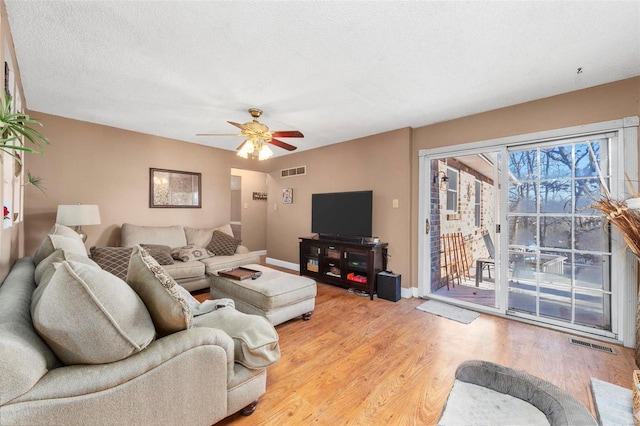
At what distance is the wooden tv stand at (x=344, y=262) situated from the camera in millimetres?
3654

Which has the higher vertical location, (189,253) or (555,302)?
(189,253)

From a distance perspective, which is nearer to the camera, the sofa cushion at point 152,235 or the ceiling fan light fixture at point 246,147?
the ceiling fan light fixture at point 246,147

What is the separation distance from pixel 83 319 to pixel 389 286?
3.15m

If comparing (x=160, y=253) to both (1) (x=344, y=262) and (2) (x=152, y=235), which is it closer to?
(2) (x=152, y=235)

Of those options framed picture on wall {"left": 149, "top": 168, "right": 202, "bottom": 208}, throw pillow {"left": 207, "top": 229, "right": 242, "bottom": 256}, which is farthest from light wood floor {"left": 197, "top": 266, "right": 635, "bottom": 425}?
framed picture on wall {"left": 149, "top": 168, "right": 202, "bottom": 208}

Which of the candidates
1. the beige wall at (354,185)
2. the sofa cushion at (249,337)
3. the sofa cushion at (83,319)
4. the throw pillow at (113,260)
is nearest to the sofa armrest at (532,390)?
the sofa cushion at (249,337)

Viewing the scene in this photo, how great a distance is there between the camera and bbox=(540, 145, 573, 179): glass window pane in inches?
106

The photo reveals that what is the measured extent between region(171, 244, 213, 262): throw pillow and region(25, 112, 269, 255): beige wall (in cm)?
83

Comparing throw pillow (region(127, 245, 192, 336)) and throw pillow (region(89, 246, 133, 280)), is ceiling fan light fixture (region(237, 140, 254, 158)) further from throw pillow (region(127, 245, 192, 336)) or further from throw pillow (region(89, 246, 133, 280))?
throw pillow (region(127, 245, 192, 336))

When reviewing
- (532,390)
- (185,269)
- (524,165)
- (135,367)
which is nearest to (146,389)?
(135,367)

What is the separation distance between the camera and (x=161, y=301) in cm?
124

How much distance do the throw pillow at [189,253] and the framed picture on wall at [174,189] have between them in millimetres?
940

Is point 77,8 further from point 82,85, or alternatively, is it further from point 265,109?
point 265,109

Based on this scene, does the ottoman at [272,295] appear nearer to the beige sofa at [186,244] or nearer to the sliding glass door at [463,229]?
the beige sofa at [186,244]
